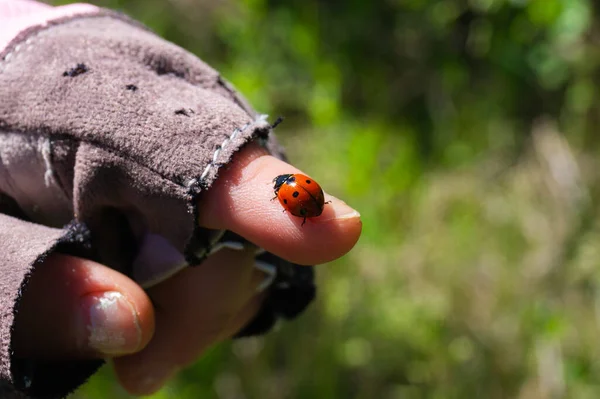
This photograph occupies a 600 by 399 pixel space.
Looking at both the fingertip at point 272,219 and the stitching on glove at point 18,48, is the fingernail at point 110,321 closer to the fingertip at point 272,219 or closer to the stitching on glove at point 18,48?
the fingertip at point 272,219

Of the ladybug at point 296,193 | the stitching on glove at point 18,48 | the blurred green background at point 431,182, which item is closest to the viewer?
the ladybug at point 296,193

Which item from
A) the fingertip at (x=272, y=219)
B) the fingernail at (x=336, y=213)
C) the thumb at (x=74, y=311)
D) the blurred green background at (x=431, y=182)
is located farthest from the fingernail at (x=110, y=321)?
the blurred green background at (x=431, y=182)

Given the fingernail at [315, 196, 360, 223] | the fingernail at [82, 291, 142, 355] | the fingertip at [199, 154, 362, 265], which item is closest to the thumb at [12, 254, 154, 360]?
the fingernail at [82, 291, 142, 355]

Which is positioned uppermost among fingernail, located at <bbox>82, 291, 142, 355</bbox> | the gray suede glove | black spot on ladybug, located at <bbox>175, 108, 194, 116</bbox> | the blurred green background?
black spot on ladybug, located at <bbox>175, 108, 194, 116</bbox>

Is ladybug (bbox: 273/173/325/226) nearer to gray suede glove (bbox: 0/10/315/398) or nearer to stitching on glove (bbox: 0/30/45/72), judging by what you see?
gray suede glove (bbox: 0/10/315/398)

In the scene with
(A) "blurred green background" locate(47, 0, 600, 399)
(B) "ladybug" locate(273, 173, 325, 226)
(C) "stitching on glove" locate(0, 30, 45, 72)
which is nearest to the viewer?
(B) "ladybug" locate(273, 173, 325, 226)

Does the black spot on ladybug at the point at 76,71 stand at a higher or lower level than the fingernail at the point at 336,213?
higher

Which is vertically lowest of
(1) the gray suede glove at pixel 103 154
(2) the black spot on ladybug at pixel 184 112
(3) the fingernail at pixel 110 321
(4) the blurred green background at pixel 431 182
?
(4) the blurred green background at pixel 431 182

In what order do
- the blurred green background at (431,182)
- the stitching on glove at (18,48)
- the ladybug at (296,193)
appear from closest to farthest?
the ladybug at (296,193)
the stitching on glove at (18,48)
the blurred green background at (431,182)
